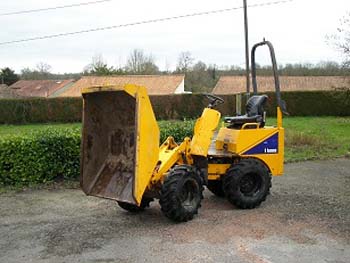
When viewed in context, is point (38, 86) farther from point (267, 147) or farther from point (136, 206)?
point (267, 147)

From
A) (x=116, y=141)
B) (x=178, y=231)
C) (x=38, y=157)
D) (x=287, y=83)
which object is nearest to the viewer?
(x=178, y=231)

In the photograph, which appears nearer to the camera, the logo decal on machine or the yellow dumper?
the yellow dumper

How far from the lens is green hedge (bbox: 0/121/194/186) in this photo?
9.41 metres

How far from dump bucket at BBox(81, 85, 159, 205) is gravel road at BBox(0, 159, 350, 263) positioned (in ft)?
1.83

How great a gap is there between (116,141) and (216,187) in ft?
6.76

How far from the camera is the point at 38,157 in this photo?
9.48 m

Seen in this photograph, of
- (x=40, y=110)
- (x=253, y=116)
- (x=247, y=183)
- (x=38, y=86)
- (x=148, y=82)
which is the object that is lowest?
(x=247, y=183)

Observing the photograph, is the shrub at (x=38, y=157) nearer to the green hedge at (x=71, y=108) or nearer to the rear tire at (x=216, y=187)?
the rear tire at (x=216, y=187)

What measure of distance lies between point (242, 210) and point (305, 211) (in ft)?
3.17

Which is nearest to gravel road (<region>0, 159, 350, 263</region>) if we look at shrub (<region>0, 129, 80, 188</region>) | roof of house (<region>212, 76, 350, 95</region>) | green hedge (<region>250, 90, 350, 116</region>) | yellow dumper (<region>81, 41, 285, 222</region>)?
yellow dumper (<region>81, 41, 285, 222</region>)

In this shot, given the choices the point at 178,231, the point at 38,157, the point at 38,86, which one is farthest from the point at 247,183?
the point at 38,86

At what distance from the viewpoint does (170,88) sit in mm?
45156

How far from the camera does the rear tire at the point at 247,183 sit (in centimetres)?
719

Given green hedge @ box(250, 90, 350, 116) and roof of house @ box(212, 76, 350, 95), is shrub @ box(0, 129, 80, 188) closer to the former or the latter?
green hedge @ box(250, 90, 350, 116)
